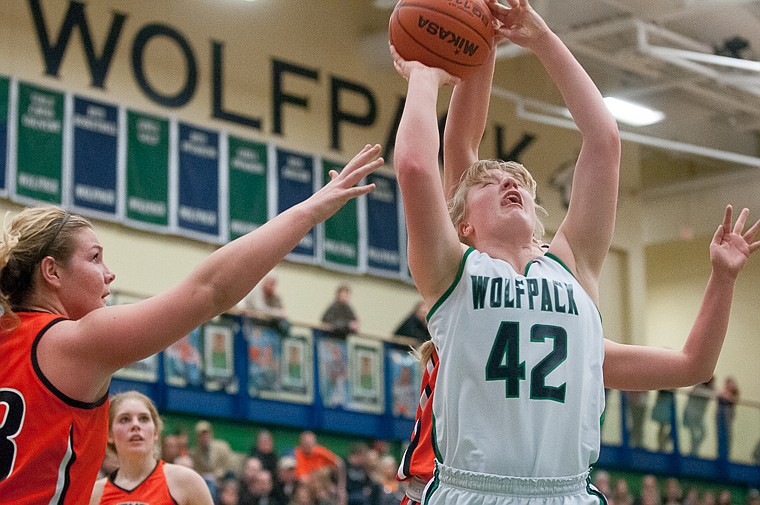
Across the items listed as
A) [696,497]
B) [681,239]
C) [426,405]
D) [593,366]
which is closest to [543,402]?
[593,366]

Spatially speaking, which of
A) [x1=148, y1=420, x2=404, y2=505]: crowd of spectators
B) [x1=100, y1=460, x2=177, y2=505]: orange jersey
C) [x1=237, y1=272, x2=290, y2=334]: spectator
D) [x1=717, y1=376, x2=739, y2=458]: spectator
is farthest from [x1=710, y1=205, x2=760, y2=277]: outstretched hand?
[x1=717, y1=376, x2=739, y2=458]: spectator

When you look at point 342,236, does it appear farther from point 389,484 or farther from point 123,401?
point 123,401

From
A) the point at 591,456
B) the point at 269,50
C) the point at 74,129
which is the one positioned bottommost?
the point at 591,456

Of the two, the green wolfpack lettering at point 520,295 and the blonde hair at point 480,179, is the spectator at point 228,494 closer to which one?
the blonde hair at point 480,179

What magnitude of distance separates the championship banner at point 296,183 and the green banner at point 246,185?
0.86 feet

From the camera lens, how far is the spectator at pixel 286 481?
508 inches

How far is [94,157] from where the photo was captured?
50.9 ft

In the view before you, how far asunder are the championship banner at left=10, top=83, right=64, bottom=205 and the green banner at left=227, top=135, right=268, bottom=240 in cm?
278

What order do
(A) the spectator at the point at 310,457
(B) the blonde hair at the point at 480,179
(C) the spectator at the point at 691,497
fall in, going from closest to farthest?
(B) the blonde hair at the point at 480,179 < (A) the spectator at the point at 310,457 < (C) the spectator at the point at 691,497

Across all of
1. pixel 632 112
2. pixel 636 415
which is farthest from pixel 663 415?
pixel 632 112

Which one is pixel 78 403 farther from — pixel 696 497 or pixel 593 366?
pixel 696 497

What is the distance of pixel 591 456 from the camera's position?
3.42 meters

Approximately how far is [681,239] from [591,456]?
21.2 m

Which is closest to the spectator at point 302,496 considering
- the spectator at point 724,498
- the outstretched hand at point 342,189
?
the spectator at point 724,498
